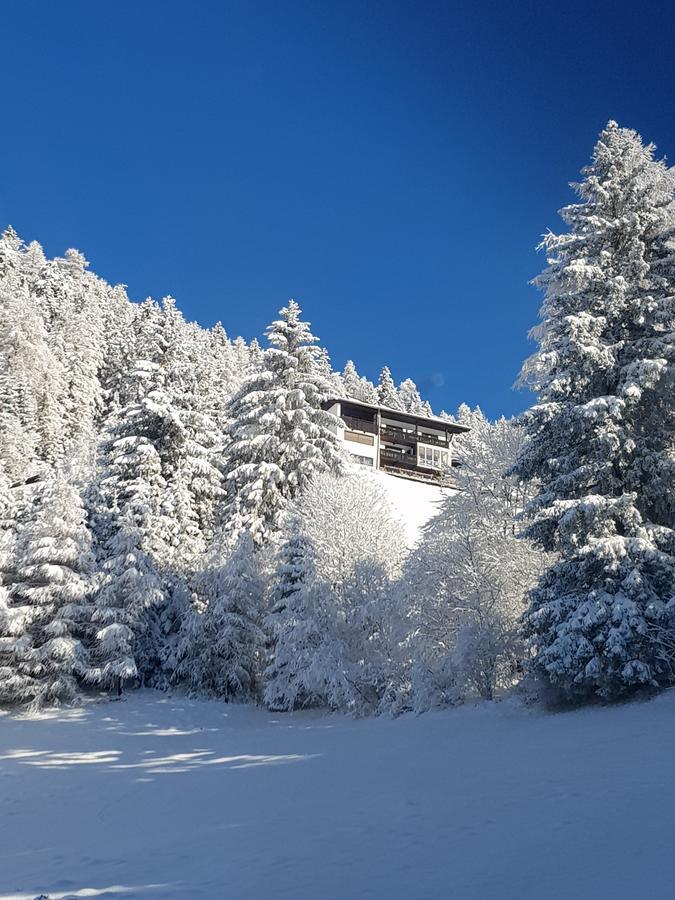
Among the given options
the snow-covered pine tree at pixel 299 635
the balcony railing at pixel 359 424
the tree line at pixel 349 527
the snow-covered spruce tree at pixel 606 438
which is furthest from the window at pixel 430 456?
the snow-covered spruce tree at pixel 606 438

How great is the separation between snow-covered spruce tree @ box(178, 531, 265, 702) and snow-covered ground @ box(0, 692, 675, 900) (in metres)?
8.18

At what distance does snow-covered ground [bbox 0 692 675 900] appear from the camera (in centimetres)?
662

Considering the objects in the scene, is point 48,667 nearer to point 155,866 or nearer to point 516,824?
point 155,866

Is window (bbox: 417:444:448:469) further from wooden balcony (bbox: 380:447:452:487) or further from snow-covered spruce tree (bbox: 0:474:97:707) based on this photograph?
snow-covered spruce tree (bbox: 0:474:97:707)

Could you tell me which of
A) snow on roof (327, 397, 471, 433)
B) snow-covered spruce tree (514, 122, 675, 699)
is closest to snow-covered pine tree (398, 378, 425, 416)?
snow on roof (327, 397, 471, 433)

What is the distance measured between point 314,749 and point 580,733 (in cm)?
724

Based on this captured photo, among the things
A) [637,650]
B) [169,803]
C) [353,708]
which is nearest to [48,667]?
[353,708]

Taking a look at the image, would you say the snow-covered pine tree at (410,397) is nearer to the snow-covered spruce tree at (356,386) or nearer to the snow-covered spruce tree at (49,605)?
the snow-covered spruce tree at (356,386)

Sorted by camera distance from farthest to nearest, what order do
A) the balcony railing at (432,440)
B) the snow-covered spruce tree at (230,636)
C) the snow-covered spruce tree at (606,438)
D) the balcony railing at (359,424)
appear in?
1. the balcony railing at (432,440)
2. the balcony railing at (359,424)
3. the snow-covered spruce tree at (230,636)
4. the snow-covered spruce tree at (606,438)

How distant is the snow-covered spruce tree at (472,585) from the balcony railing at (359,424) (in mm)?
37407

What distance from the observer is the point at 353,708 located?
23.6m

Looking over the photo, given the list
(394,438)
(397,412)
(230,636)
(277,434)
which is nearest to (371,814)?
(230,636)

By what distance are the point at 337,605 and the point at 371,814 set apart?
15.4m

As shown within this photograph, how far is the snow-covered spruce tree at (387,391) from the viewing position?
96.8 metres
